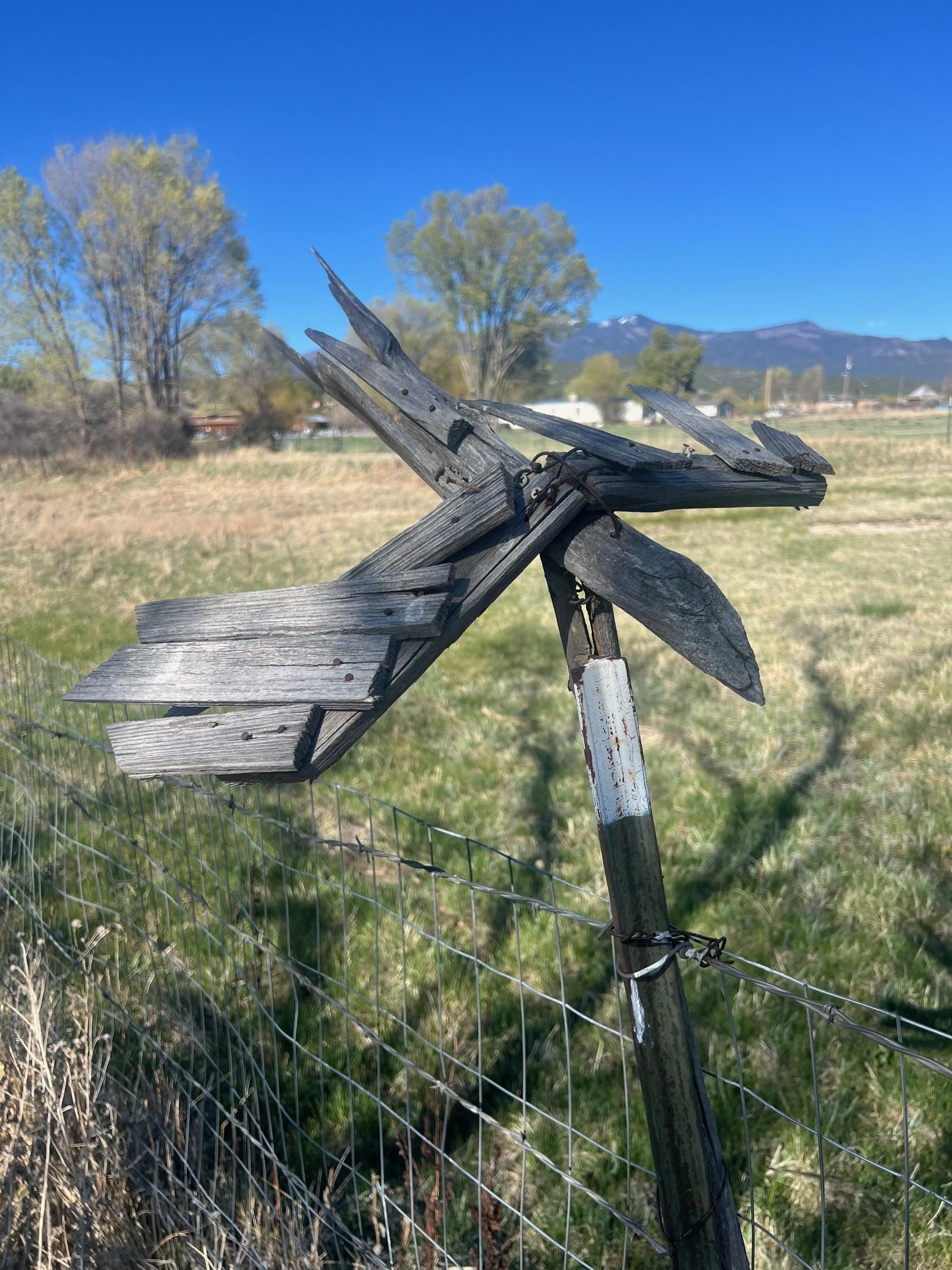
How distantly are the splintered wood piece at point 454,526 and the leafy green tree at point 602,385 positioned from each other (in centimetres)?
4430

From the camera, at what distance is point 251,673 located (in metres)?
1.51

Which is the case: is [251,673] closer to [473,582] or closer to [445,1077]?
[473,582]

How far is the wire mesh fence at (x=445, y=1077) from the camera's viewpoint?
2.28m

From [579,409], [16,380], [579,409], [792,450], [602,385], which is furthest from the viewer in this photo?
[579,409]

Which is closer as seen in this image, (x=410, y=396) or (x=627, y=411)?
(x=410, y=396)

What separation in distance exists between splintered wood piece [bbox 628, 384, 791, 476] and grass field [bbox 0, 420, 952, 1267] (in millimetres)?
2096

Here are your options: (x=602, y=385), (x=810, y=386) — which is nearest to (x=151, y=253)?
(x=602, y=385)

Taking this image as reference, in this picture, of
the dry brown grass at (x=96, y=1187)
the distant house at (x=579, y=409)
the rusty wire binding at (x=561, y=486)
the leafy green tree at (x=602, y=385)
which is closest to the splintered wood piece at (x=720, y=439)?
the rusty wire binding at (x=561, y=486)

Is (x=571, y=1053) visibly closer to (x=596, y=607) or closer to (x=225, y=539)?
(x=596, y=607)

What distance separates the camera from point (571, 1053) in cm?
307

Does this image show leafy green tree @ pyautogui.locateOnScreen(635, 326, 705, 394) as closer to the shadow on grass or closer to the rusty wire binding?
the shadow on grass

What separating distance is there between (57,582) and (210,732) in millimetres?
11612

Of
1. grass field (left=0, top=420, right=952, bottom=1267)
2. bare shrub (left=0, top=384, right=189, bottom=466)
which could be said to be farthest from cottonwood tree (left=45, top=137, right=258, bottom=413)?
grass field (left=0, top=420, right=952, bottom=1267)

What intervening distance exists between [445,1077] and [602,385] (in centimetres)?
5220
